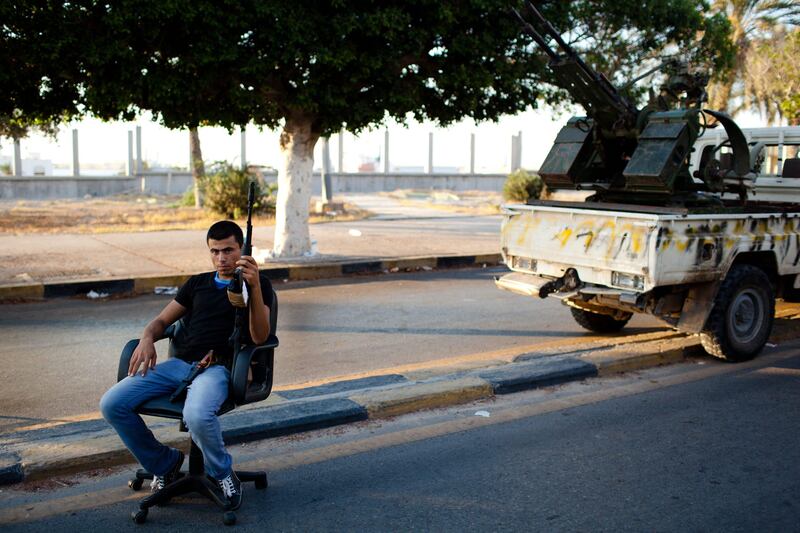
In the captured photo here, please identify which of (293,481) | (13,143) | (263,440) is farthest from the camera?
(13,143)

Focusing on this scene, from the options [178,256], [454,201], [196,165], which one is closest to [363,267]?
[178,256]

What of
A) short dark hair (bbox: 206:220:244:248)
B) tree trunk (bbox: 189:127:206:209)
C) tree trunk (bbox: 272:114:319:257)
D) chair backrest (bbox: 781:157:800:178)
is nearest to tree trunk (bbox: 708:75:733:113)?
tree trunk (bbox: 189:127:206:209)

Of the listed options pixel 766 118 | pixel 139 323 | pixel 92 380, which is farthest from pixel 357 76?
pixel 766 118

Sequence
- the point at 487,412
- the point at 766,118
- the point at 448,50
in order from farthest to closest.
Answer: the point at 766,118 < the point at 448,50 < the point at 487,412

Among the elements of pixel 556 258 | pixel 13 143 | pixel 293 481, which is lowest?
pixel 293 481

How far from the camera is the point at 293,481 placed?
454 cm

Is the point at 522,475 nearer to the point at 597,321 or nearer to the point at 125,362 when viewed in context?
the point at 125,362

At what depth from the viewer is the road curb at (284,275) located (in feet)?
33.6

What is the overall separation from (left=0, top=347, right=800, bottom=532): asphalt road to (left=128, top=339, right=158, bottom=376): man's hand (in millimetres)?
718

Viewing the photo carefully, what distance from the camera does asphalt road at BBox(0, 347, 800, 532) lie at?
4.05 meters

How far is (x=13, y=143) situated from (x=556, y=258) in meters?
23.7

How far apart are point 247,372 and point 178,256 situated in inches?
377

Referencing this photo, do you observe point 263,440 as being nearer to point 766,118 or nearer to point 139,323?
point 139,323

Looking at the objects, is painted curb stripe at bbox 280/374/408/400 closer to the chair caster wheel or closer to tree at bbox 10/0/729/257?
the chair caster wheel
